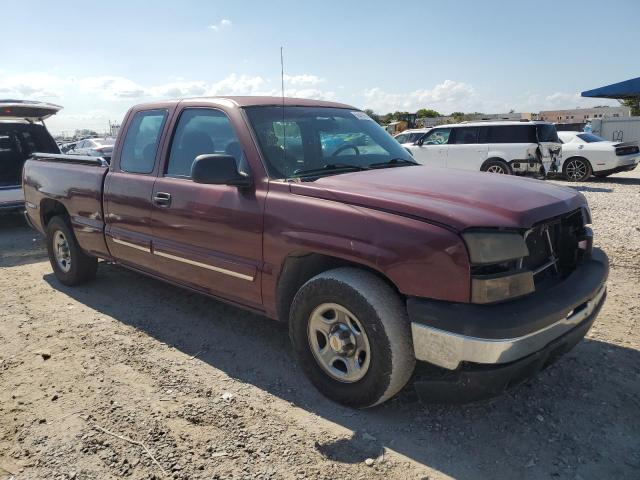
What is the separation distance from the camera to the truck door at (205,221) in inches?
129

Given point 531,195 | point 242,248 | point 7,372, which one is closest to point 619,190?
point 531,195

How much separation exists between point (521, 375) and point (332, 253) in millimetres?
1147

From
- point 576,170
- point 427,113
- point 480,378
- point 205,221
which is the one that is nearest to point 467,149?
point 576,170

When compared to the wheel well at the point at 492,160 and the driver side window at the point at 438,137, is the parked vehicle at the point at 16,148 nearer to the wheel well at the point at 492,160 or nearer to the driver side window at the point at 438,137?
the driver side window at the point at 438,137

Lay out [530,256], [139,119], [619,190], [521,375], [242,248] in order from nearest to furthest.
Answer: [521,375] < [530,256] < [242,248] < [139,119] < [619,190]

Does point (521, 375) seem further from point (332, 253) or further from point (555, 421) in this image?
point (332, 253)

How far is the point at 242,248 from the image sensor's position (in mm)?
3299

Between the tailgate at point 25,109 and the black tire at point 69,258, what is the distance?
2.83 meters

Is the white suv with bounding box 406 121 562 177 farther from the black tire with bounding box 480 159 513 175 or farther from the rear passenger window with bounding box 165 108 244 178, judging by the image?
the rear passenger window with bounding box 165 108 244 178

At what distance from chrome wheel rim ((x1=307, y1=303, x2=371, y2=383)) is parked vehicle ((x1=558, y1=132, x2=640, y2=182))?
13635mm

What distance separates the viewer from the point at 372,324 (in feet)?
8.61

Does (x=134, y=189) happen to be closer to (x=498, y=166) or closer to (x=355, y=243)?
(x=355, y=243)

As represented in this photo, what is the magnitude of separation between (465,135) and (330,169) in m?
11.4

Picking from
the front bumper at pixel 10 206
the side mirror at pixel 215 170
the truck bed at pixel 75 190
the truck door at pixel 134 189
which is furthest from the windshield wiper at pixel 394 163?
the front bumper at pixel 10 206
